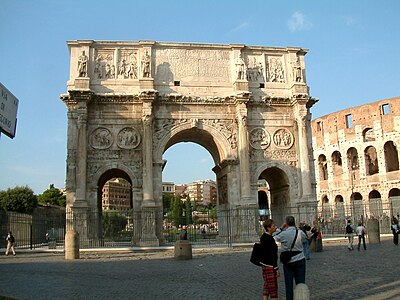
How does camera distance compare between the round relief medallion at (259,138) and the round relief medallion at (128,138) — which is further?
the round relief medallion at (259,138)

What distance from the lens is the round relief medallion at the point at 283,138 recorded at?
23.3 meters

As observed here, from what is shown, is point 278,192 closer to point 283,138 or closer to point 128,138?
point 283,138

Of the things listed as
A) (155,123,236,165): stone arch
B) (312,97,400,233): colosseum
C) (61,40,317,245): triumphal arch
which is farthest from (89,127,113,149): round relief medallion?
(312,97,400,233): colosseum

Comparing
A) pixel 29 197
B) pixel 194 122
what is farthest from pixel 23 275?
pixel 29 197

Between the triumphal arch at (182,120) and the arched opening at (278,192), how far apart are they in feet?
0.37

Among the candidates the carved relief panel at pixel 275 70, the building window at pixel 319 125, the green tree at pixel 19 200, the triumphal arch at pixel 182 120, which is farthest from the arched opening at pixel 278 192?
the green tree at pixel 19 200

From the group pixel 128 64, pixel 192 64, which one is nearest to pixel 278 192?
pixel 192 64

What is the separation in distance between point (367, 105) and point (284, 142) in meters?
18.9

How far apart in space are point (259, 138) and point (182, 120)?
4242 millimetres

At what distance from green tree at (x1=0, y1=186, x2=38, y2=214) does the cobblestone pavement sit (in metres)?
30.2

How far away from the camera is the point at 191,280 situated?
31.1ft

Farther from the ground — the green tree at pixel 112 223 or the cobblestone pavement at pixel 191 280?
the green tree at pixel 112 223

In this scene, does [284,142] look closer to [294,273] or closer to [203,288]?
[203,288]

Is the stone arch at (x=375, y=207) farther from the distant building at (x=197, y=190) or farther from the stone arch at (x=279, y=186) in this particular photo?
the distant building at (x=197, y=190)
